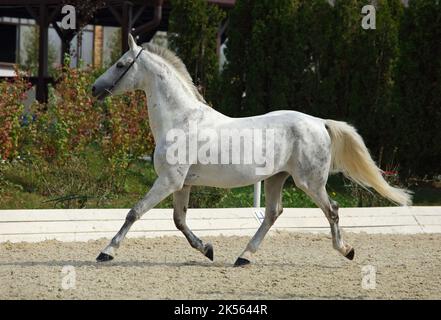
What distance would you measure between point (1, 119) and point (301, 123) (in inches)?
164

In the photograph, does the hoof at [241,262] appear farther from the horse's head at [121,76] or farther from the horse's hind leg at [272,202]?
the horse's head at [121,76]

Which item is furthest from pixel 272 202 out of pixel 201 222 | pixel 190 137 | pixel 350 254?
pixel 201 222

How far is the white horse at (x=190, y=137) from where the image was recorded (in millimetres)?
6309

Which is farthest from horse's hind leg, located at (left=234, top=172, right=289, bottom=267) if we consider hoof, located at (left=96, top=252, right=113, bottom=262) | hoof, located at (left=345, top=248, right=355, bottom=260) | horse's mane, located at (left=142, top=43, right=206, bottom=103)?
hoof, located at (left=96, top=252, right=113, bottom=262)

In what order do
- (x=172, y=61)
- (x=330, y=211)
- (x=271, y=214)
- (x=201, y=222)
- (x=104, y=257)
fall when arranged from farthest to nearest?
(x=201, y=222), (x=271, y=214), (x=330, y=211), (x=172, y=61), (x=104, y=257)

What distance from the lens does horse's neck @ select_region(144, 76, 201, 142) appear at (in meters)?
6.48

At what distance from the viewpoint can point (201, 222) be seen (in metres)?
8.24

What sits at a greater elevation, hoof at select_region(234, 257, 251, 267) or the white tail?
the white tail

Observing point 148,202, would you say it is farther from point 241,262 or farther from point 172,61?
point 172,61

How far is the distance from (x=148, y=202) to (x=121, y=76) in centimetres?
111

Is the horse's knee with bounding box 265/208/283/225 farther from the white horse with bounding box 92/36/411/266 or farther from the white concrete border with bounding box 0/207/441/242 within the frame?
the white concrete border with bounding box 0/207/441/242

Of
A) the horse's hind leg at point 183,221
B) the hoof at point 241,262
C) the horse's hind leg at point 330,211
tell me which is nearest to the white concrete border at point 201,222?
the horse's hind leg at point 183,221

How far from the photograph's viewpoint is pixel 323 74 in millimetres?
13641

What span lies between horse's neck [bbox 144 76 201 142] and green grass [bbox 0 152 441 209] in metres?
2.68
